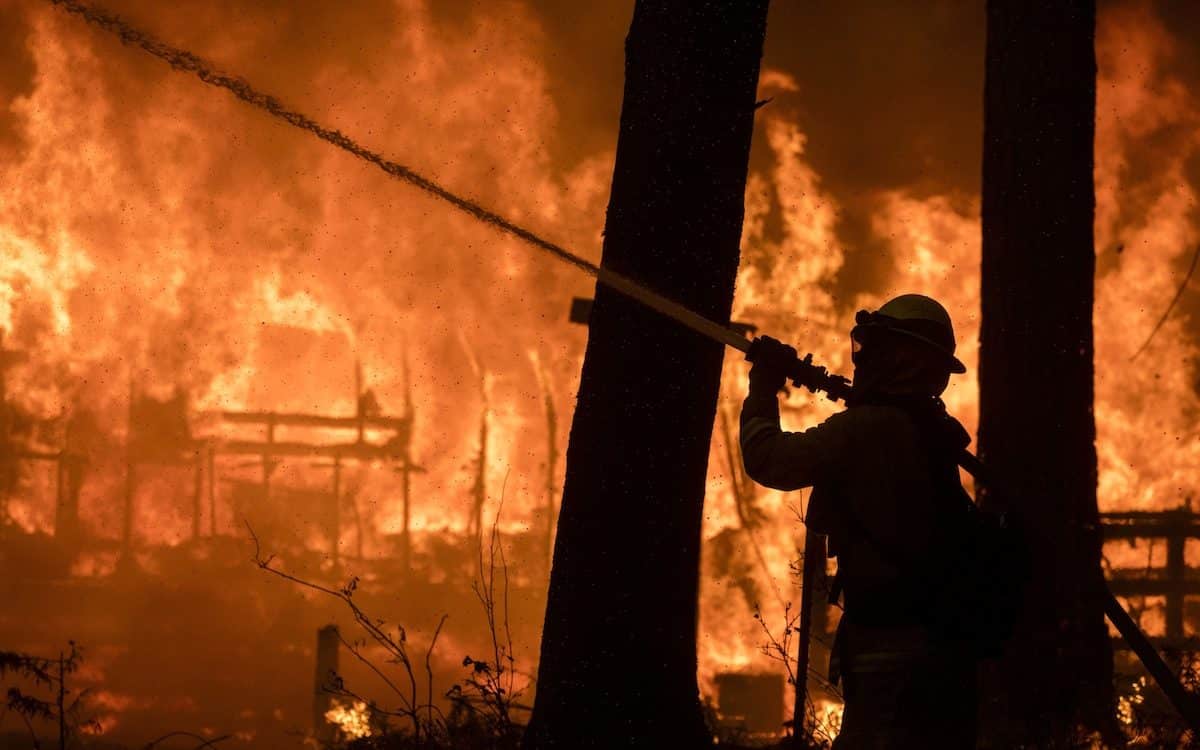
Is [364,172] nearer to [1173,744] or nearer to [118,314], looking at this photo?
[118,314]

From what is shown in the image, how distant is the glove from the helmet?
Answer: 0.63 feet

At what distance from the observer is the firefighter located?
284 cm

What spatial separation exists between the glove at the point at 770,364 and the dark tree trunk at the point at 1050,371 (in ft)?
13.0

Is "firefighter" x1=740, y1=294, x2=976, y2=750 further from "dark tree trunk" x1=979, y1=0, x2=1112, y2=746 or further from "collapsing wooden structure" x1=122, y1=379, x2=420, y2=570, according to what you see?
"collapsing wooden structure" x1=122, y1=379, x2=420, y2=570

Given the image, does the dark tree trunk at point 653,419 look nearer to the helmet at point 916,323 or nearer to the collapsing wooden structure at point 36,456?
the helmet at point 916,323

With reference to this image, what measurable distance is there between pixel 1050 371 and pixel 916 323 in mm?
3919

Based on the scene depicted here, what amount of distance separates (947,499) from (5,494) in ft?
67.1

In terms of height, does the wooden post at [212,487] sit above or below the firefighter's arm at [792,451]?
below

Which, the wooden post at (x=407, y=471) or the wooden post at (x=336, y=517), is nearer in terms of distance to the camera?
the wooden post at (x=407, y=471)

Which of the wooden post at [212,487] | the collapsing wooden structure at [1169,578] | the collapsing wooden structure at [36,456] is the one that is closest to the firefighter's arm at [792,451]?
the collapsing wooden structure at [1169,578]

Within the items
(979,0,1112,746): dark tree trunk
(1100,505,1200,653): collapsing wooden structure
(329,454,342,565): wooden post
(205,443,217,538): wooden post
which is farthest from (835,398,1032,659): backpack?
(205,443,217,538): wooden post

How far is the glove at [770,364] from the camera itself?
2998 mm

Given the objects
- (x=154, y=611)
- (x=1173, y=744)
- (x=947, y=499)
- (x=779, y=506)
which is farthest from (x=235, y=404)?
(x=947, y=499)

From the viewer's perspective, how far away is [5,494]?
19688 millimetres
